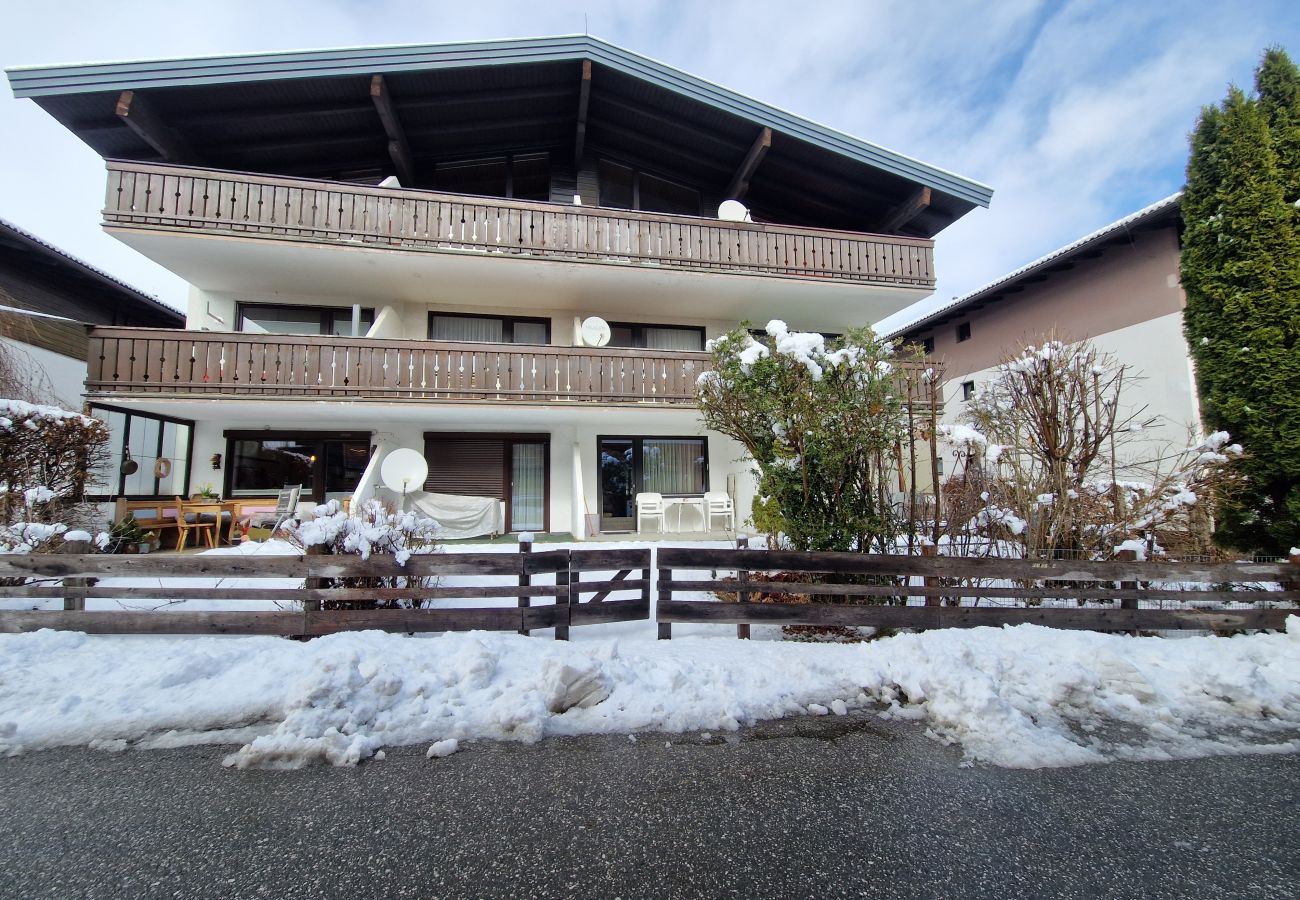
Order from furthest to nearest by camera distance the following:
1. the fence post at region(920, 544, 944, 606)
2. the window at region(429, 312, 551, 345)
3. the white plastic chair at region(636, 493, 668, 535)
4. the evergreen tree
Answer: the window at region(429, 312, 551, 345), the white plastic chair at region(636, 493, 668, 535), the evergreen tree, the fence post at region(920, 544, 944, 606)

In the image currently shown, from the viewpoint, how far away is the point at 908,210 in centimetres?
1338

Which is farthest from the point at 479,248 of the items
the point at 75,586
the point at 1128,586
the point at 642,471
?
the point at 1128,586

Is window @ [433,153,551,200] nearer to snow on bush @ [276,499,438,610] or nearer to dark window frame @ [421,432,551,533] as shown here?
dark window frame @ [421,432,551,533]

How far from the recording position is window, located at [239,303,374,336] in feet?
39.2

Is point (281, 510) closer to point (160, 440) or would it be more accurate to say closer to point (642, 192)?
point (160, 440)

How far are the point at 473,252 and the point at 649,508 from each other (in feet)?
21.5

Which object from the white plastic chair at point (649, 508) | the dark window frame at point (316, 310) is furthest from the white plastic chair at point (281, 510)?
the white plastic chair at point (649, 508)

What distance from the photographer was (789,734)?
3516 millimetres

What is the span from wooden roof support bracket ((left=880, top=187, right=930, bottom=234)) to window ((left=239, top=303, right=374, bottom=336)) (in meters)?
13.3

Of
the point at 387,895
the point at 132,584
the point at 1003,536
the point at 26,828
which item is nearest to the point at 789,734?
the point at 387,895

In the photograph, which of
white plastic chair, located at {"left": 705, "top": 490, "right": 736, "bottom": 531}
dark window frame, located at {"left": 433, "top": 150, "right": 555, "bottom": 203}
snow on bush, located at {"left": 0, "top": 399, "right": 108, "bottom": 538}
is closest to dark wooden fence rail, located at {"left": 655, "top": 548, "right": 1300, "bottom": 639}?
white plastic chair, located at {"left": 705, "top": 490, "right": 736, "bottom": 531}

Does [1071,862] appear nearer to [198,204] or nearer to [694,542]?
[694,542]

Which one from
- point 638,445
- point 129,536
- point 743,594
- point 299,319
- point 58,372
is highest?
point 299,319

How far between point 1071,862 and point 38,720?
19.2 feet
